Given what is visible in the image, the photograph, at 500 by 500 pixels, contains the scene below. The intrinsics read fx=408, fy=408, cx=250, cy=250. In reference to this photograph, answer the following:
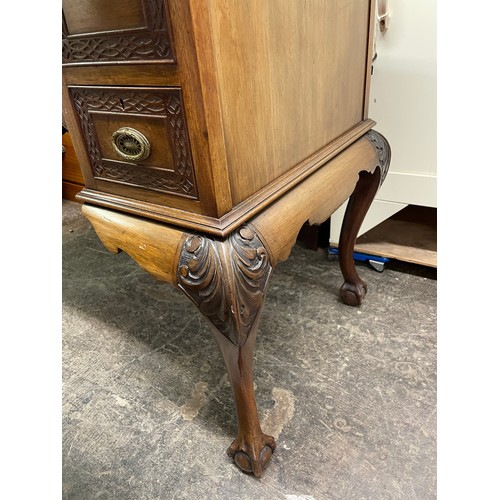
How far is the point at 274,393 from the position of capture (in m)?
0.86

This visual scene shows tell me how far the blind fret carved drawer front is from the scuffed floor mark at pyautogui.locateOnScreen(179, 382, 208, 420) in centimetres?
48

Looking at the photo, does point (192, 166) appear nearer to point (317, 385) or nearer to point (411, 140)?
point (317, 385)

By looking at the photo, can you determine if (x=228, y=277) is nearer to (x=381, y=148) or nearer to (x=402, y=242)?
(x=381, y=148)

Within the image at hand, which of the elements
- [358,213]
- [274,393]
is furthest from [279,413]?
[358,213]

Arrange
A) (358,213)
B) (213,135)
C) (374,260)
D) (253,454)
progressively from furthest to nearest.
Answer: (374,260), (358,213), (253,454), (213,135)

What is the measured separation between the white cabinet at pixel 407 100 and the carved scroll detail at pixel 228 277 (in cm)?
71

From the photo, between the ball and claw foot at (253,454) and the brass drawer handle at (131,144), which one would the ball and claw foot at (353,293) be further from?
the brass drawer handle at (131,144)

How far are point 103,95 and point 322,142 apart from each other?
0.38m

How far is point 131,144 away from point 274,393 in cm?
58

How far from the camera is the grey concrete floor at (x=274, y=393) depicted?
27.8 inches

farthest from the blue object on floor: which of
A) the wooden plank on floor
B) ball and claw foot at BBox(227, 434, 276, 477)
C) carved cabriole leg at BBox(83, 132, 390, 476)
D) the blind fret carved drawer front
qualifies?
the blind fret carved drawer front

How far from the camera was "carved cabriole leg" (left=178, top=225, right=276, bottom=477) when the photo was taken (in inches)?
21.4

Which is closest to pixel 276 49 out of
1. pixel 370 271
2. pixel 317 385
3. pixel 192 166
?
pixel 192 166

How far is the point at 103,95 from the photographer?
0.57 metres
